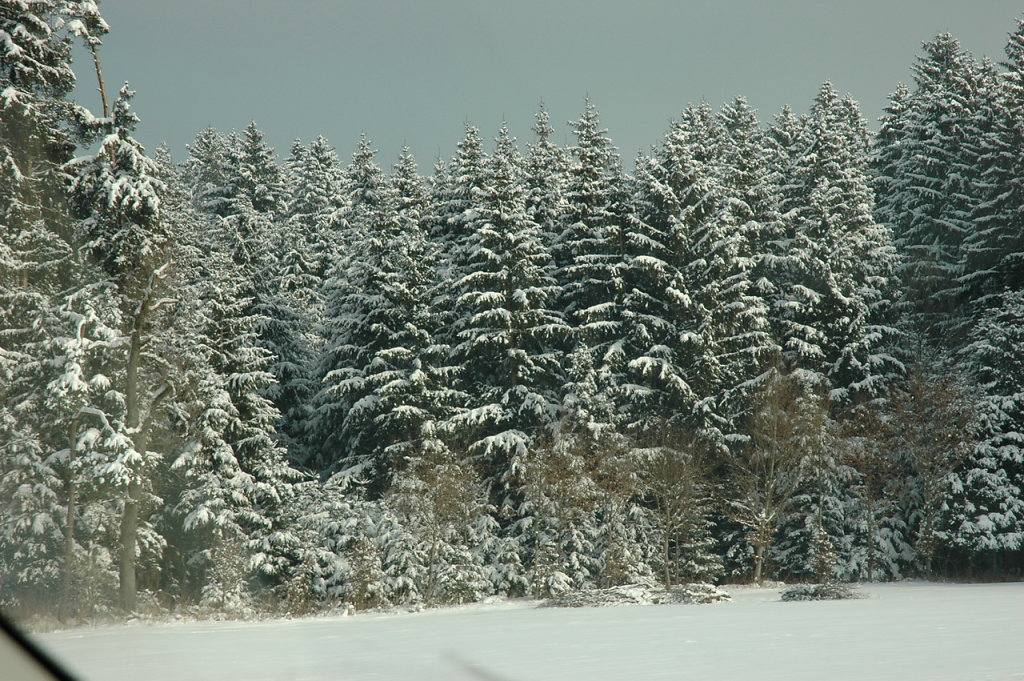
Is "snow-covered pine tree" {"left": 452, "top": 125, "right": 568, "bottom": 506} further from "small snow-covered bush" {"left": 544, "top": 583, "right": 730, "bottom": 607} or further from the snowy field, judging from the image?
the snowy field

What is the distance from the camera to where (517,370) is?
35656 millimetres

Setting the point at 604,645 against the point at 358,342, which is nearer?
the point at 604,645

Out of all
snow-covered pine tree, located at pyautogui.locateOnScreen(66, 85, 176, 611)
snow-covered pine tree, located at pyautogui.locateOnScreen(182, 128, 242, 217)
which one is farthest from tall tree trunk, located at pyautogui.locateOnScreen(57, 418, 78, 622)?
snow-covered pine tree, located at pyautogui.locateOnScreen(182, 128, 242, 217)

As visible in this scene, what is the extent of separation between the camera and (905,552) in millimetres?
35188

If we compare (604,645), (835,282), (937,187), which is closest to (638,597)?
(604,645)

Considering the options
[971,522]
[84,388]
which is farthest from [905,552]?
[84,388]

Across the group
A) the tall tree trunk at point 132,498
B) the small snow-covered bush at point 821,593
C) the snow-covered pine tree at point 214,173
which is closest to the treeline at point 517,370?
the tall tree trunk at point 132,498

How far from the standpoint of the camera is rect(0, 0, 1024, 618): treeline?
25062 millimetres

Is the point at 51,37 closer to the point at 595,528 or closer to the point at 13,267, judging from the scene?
the point at 13,267

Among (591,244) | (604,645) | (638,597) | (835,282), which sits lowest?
(604,645)

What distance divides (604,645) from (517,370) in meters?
20.4

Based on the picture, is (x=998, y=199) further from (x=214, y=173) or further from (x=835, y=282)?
(x=214, y=173)

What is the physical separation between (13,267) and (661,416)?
75.1ft

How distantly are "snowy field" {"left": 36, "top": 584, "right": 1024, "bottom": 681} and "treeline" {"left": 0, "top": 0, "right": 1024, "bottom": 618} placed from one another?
23.4 ft
